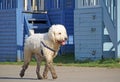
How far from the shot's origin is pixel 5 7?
29.5 meters

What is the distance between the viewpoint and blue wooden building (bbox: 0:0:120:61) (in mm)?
23703

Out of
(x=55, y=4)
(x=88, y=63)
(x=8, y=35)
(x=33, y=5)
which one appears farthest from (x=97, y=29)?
(x=33, y=5)

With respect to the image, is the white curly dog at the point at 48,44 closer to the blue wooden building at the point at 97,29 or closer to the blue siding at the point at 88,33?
the blue wooden building at the point at 97,29

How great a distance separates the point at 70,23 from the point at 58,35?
45.4 feet

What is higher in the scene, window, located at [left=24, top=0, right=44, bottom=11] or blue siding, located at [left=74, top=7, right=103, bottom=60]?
window, located at [left=24, top=0, right=44, bottom=11]

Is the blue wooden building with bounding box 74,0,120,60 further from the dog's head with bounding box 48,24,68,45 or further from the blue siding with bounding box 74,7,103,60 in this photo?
the dog's head with bounding box 48,24,68,45

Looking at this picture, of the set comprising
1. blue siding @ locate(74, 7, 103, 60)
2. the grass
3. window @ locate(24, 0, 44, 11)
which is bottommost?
the grass

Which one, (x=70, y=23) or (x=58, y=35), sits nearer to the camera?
(x=58, y=35)

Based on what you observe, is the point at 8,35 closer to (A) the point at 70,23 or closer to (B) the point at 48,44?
(A) the point at 70,23

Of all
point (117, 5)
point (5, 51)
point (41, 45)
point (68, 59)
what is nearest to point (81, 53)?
point (68, 59)

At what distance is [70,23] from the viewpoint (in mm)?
28625

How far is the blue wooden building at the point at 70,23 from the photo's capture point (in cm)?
2370

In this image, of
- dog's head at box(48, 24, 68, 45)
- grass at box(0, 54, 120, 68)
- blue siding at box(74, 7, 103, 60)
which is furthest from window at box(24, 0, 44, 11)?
dog's head at box(48, 24, 68, 45)

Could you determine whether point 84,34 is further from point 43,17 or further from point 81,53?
point 43,17
